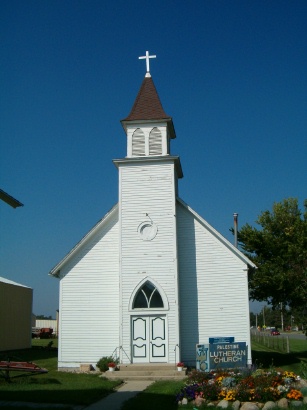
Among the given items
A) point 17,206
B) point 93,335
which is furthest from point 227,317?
point 17,206

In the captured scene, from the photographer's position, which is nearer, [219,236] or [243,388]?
[243,388]

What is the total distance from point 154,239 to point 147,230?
0.54m

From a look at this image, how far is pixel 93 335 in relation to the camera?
23703mm

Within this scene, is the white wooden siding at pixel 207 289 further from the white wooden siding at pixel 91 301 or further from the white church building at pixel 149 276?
the white wooden siding at pixel 91 301

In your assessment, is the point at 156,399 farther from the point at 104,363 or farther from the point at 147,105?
the point at 147,105

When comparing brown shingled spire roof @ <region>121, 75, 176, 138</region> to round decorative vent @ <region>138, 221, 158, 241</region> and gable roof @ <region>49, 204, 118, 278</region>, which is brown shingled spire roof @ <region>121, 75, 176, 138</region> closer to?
gable roof @ <region>49, 204, 118, 278</region>

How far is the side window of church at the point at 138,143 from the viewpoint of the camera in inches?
968

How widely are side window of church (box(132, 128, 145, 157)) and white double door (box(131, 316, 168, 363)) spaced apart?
7638mm

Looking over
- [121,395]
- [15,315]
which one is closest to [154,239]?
[121,395]

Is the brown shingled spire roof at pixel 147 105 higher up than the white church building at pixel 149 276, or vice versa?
the brown shingled spire roof at pixel 147 105

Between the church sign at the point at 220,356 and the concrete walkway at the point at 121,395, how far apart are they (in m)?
2.16

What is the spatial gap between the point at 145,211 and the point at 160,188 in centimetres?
129

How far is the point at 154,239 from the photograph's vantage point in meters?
23.4

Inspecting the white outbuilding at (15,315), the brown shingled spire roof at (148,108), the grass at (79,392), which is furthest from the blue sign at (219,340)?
the white outbuilding at (15,315)
